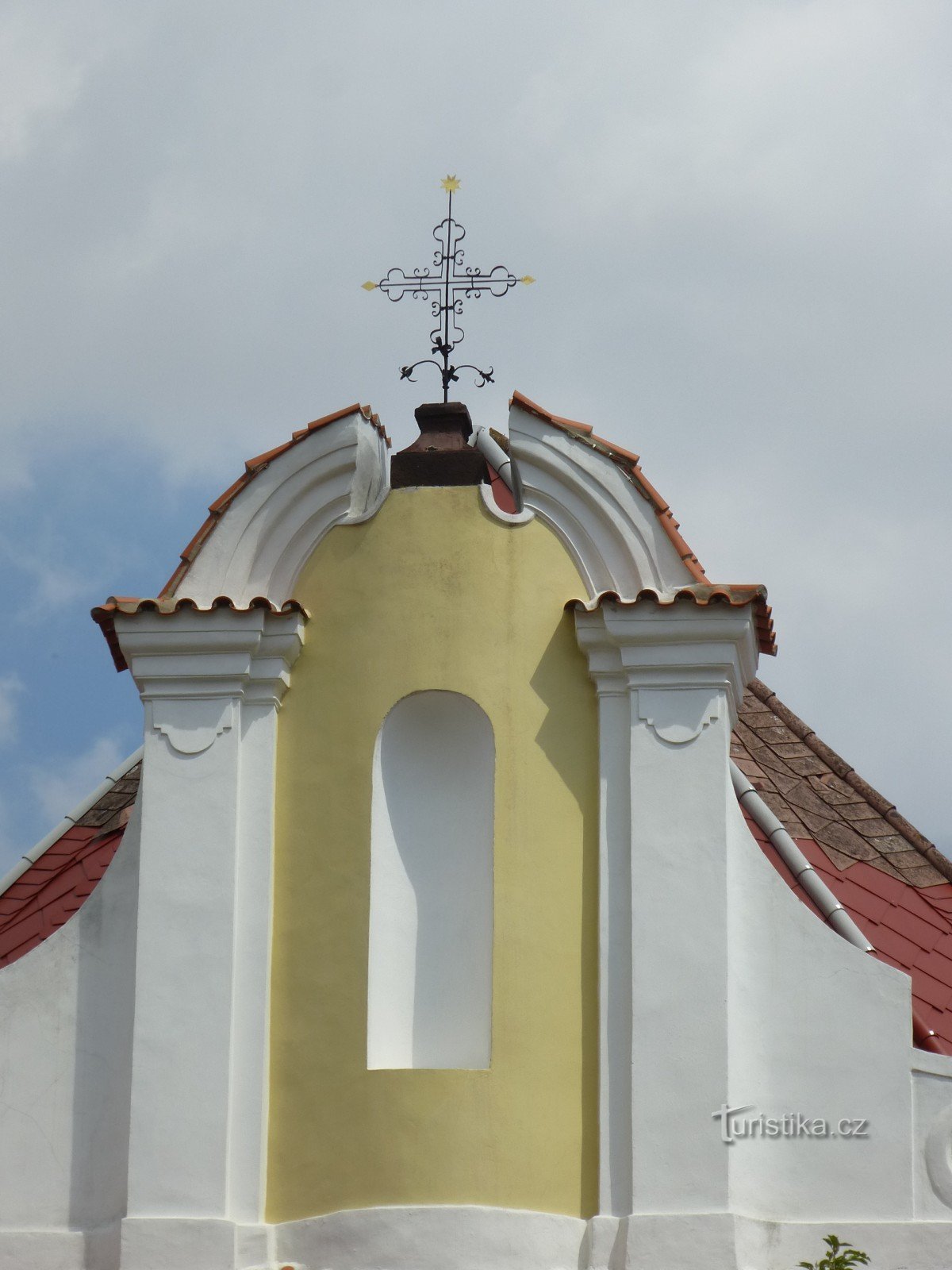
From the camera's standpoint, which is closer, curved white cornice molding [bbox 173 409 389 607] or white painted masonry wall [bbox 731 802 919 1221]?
white painted masonry wall [bbox 731 802 919 1221]

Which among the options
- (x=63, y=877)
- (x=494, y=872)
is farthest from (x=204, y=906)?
(x=63, y=877)

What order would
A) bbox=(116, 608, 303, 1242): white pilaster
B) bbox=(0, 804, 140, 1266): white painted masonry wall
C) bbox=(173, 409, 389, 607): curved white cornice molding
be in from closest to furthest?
bbox=(116, 608, 303, 1242): white pilaster → bbox=(0, 804, 140, 1266): white painted masonry wall → bbox=(173, 409, 389, 607): curved white cornice molding

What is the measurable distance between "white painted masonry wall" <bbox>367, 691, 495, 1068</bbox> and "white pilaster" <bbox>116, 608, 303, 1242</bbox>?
63 cm

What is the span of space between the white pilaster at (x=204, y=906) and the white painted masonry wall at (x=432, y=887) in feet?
2.06

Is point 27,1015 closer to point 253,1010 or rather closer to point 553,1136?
point 253,1010

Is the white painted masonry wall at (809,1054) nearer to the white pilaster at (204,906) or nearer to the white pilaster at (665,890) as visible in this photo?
the white pilaster at (665,890)

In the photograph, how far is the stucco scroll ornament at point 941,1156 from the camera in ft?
43.9

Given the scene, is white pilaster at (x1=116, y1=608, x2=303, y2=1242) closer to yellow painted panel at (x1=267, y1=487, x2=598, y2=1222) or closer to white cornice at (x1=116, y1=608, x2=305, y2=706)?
white cornice at (x1=116, y1=608, x2=305, y2=706)

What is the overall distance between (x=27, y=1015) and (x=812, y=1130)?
4.34 m

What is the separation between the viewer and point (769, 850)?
16547mm

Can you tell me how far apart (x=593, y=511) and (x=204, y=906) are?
10.1ft

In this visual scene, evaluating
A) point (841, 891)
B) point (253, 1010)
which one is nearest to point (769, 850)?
point (841, 891)

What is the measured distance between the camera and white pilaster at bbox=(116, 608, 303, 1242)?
1352cm

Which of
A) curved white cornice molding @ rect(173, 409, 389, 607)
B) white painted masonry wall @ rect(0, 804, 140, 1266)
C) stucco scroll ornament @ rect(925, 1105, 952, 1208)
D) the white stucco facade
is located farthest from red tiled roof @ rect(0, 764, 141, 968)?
stucco scroll ornament @ rect(925, 1105, 952, 1208)
